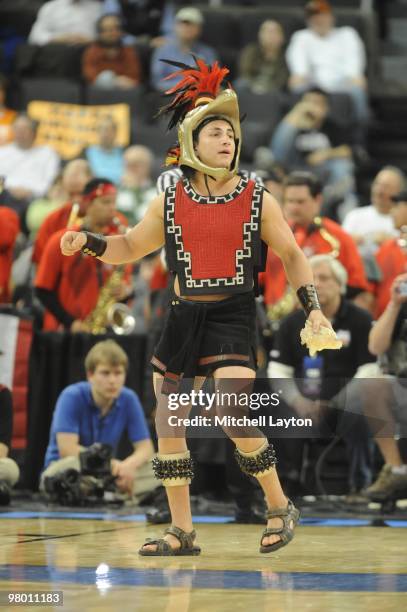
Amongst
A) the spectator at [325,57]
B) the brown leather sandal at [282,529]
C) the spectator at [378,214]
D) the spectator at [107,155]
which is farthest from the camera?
the spectator at [325,57]

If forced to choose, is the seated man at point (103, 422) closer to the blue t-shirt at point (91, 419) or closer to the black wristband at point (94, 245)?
the blue t-shirt at point (91, 419)

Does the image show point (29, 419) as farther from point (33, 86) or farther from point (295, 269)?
point (33, 86)

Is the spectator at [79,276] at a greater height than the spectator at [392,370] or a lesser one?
greater

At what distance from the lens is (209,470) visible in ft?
25.6

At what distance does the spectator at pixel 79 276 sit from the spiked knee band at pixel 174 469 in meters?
3.01

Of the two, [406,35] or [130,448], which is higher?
[406,35]

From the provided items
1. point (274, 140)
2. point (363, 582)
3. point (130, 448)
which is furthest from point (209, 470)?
point (274, 140)

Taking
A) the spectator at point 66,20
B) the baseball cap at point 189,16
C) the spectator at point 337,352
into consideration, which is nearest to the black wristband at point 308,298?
the spectator at point 337,352

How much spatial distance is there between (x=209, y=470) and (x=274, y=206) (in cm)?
290

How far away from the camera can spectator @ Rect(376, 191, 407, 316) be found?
8586 mm

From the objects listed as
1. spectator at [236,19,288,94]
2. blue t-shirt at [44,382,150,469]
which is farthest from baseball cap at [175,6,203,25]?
blue t-shirt at [44,382,150,469]

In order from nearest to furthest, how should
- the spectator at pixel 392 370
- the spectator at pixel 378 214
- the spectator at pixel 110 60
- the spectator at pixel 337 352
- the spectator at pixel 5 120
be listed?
the spectator at pixel 392 370 → the spectator at pixel 337 352 → the spectator at pixel 378 214 → the spectator at pixel 5 120 → the spectator at pixel 110 60

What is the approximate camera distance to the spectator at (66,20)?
14133 millimetres

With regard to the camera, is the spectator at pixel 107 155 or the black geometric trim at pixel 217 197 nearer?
the black geometric trim at pixel 217 197
